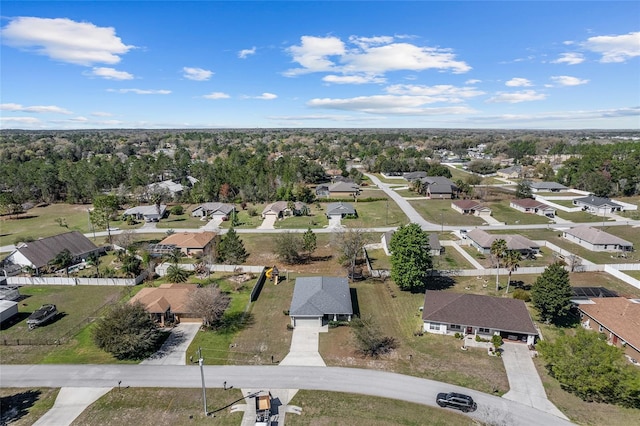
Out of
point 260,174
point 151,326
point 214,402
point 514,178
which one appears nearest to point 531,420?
point 214,402

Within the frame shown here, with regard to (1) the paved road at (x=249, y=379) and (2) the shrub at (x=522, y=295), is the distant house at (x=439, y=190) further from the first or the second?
(1) the paved road at (x=249, y=379)

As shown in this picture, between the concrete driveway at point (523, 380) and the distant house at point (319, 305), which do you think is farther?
the distant house at point (319, 305)

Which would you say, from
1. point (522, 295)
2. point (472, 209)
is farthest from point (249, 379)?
point (472, 209)

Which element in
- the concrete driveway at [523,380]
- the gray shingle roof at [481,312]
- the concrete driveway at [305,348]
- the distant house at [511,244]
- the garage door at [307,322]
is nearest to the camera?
the concrete driveway at [523,380]

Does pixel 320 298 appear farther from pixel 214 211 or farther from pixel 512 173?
pixel 512 173

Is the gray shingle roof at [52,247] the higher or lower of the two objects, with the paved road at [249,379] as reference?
higher

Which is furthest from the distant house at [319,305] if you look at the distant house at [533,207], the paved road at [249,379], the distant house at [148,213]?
the distant house at [533,207]

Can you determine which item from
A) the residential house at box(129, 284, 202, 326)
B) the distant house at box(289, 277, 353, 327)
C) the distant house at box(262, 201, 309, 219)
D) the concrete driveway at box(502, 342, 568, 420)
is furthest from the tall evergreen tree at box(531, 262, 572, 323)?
the distant house at box(262, 201, 309, 219)
